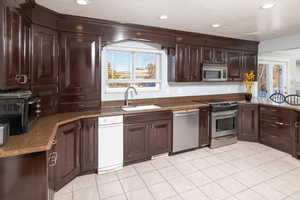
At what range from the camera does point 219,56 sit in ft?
13.4

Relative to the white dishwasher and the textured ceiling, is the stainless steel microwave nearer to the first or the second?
the textured ceiling

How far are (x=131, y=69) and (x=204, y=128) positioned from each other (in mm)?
1914

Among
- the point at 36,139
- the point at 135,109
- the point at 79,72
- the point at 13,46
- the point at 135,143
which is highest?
the point at 13,46

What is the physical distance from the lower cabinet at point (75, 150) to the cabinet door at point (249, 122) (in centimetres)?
325

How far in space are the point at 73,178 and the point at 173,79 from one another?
8.15 ft

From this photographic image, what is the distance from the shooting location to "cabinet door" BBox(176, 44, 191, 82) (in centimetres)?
359

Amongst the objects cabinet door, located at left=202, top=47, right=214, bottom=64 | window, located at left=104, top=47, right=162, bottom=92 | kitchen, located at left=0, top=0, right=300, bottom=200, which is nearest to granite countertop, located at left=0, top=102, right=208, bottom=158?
kitchen, located at left=0, top=0, right=300, bottom=200

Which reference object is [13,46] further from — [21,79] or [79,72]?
[79,72]

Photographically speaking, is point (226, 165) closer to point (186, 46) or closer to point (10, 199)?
point (186, 46)

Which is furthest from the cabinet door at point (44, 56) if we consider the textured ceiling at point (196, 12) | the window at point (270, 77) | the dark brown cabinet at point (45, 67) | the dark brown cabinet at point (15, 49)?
the window at point (270, 77)

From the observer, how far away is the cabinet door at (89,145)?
8.48 feet

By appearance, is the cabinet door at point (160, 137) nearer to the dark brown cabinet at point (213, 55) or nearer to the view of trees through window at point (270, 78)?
the dark brown cabinet at point (213, 55)

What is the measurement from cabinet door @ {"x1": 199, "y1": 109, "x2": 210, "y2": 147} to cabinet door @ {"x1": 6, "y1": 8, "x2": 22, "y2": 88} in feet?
9.82

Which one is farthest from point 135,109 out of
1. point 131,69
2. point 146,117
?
point 131,69
